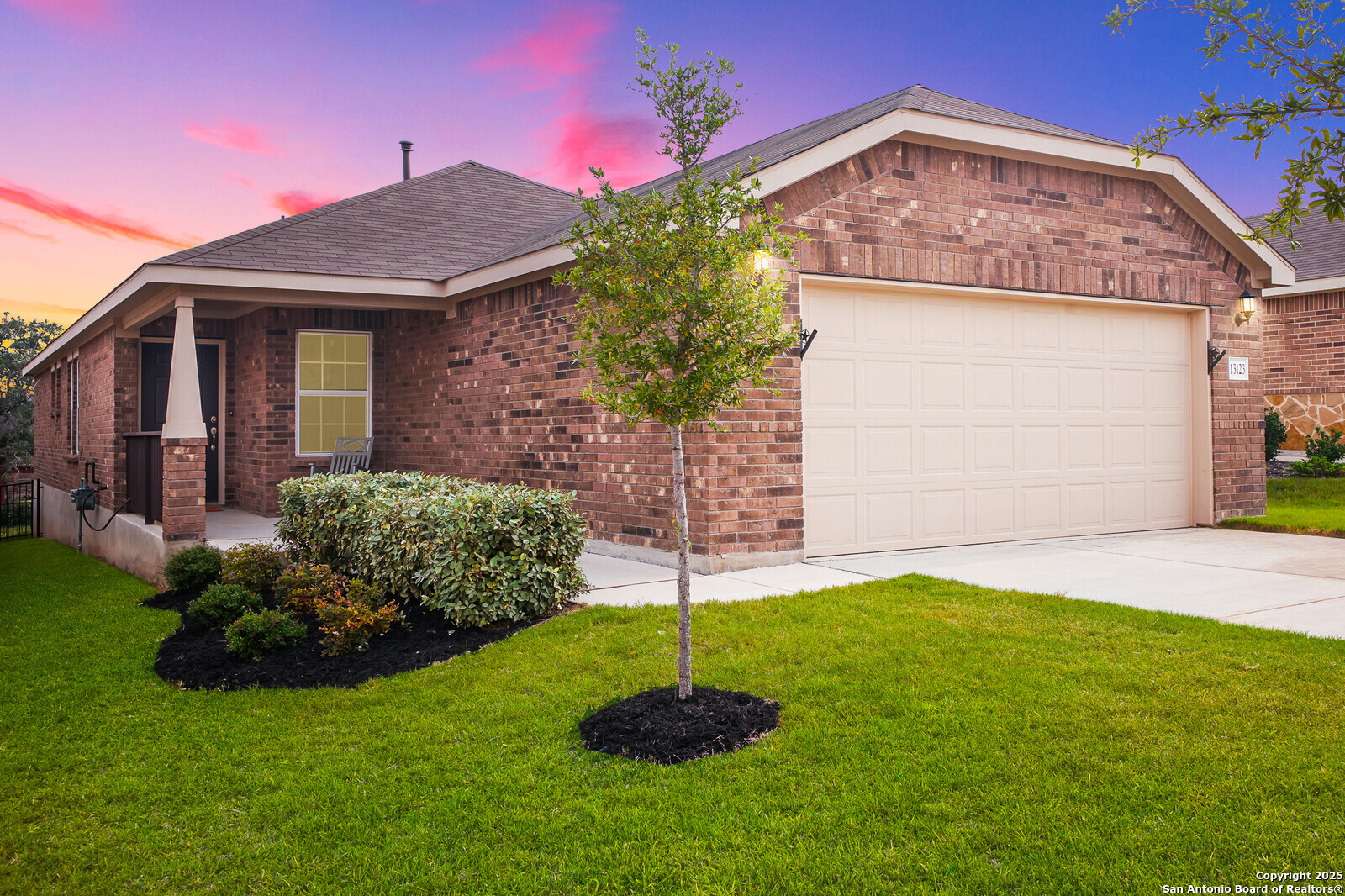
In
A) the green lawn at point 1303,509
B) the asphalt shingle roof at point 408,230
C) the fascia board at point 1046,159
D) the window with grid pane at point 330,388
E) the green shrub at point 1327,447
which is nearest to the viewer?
the fascia board at point 1046,159

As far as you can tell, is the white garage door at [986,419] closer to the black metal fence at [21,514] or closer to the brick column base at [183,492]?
the brick column base at [183,492]

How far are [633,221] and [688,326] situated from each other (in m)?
0.56

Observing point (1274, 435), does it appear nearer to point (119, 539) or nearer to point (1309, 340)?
point (1309, 340)

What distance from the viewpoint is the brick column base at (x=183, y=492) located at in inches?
340

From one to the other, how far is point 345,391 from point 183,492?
378 centimetres

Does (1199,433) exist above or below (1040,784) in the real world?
above

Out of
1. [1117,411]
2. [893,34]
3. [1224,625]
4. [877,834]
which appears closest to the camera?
[877,834]

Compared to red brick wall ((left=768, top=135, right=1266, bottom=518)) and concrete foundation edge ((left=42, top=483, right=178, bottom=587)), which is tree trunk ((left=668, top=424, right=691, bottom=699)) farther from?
concrete foundation edge ((left=42, top=483, right=178, bottom=587))

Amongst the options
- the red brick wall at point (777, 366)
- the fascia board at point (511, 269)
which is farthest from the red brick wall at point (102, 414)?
the fascia board at point (511, 269)

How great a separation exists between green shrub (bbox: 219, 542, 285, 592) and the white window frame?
416cm

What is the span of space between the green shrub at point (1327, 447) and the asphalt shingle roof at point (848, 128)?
860 cm

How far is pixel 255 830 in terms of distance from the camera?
3.16m

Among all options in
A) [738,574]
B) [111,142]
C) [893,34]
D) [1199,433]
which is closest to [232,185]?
[111,142]

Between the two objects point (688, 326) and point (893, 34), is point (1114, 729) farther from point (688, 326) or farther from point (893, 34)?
point (893, 34)
